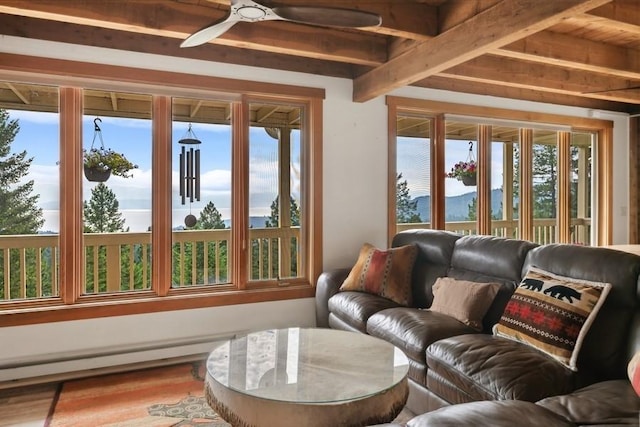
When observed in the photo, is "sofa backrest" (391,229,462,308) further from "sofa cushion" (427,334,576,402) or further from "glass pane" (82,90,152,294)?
"glass pane" (82,90,152,294)

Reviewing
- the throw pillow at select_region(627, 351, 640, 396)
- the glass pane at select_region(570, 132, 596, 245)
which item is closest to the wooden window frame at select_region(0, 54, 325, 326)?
the throw pillow at select_region(627, 351, 640, 396)

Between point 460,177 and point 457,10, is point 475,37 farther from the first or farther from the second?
point 460,177

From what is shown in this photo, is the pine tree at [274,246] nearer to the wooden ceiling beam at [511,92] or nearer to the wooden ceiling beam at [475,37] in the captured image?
the wooden ceiling beam at [475,37]

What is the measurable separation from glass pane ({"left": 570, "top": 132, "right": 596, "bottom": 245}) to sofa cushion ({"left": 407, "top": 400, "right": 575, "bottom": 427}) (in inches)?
177

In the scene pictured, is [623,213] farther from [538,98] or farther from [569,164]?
[538,98]

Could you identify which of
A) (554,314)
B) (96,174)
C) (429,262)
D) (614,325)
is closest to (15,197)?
(96,174)

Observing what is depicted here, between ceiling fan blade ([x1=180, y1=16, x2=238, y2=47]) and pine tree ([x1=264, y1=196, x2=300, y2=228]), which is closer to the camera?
ceiling fan blade ([x1=180, y1=16, x2=238, y2=47])

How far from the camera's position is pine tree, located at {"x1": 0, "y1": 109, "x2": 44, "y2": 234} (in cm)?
310

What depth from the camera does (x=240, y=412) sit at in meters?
1.73

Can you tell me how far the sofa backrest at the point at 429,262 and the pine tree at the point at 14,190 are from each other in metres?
2.93

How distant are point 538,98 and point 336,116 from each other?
8.50 ft

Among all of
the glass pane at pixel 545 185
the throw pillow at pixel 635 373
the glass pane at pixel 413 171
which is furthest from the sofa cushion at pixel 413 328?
the glass pane at pixel 545 185

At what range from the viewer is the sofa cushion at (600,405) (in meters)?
1.55

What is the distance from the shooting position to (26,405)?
2727 mm
